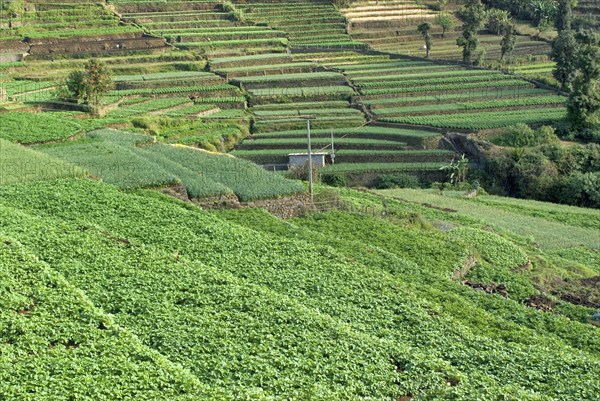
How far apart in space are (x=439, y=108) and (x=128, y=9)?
37.9 meters

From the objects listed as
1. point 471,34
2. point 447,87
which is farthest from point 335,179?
point 471,34

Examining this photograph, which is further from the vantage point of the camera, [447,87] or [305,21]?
[305,21]

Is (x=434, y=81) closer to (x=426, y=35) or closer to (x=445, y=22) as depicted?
(x=426, y=35)

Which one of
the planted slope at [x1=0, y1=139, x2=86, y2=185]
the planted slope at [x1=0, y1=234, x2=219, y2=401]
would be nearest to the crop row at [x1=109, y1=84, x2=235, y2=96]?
the planted slope at [x1=0, y1=139, x2=86, y2=185]

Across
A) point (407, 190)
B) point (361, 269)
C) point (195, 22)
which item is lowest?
point (407, 190)

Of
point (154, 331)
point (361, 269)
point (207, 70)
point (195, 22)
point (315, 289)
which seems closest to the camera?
point (154, 331)

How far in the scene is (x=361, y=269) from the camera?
86.3ft

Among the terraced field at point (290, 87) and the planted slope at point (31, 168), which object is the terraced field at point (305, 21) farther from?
the planted slope at point (31, 168)

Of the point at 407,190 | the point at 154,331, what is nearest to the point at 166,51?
the point at 407,190

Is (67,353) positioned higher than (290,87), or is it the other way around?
(67,353)

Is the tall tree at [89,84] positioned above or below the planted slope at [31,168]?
above

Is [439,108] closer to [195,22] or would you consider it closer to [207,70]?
[207,70]

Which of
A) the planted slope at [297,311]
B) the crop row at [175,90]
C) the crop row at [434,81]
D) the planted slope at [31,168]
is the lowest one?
the planted slope at [297,311]

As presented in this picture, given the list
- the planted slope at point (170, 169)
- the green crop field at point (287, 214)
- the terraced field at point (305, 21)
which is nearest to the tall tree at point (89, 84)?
the green crop field at point (287, 214)
